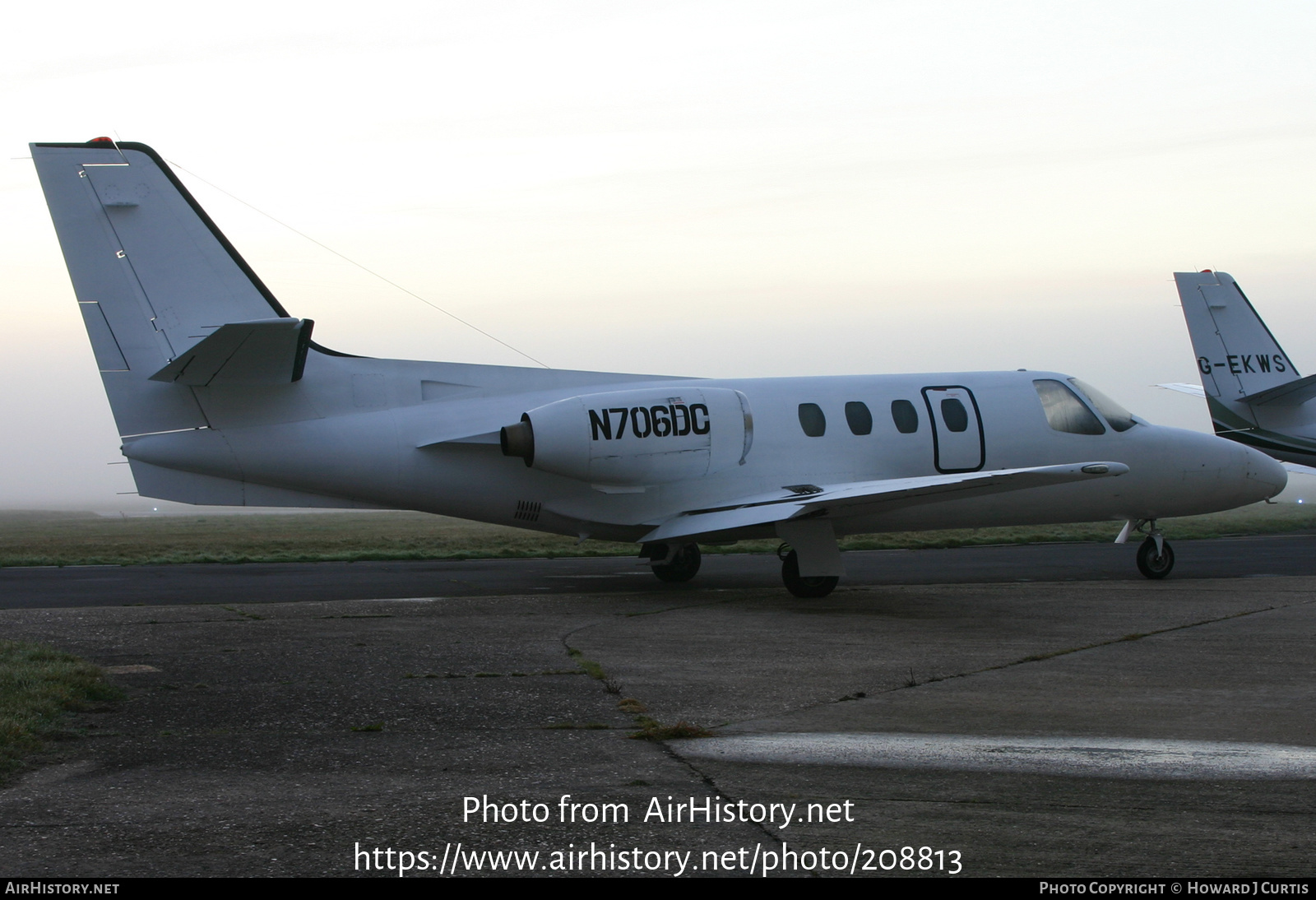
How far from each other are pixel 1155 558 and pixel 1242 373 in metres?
16.2

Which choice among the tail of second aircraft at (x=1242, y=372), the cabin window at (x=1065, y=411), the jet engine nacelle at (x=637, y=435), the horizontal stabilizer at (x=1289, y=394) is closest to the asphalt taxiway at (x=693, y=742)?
the jet engine nacelle at (x=637, y=435)

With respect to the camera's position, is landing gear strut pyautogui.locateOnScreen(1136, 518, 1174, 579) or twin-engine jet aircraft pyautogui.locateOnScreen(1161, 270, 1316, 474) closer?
landing gear strut pyautogui.locateOnScreen(1136, 518, 1174, 579)

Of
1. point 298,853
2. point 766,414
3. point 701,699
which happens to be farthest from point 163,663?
point 766,414

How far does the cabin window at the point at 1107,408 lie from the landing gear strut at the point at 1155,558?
68.4 inches

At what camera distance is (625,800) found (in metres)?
5.31

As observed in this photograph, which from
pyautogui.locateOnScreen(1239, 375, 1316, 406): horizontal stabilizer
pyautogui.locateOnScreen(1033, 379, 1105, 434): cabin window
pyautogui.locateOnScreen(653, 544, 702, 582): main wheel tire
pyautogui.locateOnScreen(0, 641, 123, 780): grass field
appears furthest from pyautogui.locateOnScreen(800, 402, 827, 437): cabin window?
pyautogui.locateOnScreen(1239, 375, 1316, 406): horizontal stabilizer

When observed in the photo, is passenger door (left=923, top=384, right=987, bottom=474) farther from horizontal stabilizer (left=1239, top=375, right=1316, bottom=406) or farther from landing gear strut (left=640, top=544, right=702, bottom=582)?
horizontal stabilizer (left=1239, top=375, right=1316, bottom=406)

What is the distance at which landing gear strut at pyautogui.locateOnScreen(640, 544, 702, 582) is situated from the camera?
16.8 meters

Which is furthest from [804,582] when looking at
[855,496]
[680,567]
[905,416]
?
[905,416]

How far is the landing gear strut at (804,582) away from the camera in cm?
1436

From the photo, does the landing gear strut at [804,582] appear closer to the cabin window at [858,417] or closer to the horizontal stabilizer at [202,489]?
the cabin window at [858,417]

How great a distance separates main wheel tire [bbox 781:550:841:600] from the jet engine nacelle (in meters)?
1.85

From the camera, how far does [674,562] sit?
16.8 metres

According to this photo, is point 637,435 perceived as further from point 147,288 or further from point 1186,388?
point 1186,388
